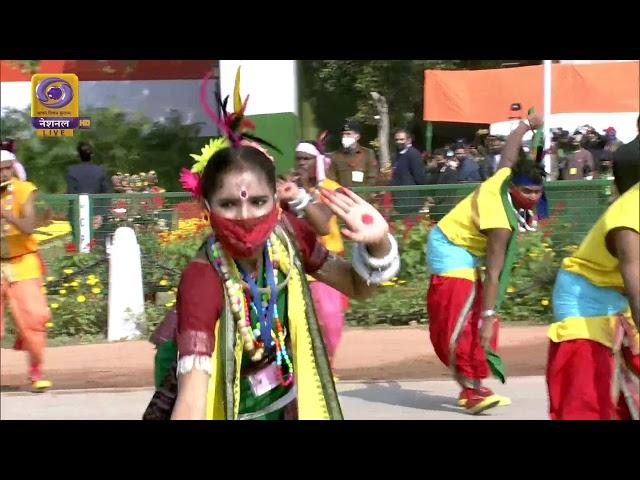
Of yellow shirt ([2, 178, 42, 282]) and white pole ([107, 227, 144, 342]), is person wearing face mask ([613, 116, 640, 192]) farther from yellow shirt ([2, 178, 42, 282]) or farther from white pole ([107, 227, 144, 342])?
white pole ([107, 227, 144, 342])

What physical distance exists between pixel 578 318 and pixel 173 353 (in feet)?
4.70

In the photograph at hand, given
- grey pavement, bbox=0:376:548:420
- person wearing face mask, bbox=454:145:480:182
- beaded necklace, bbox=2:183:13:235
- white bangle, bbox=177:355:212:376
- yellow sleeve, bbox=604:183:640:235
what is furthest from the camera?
person wearing face mask, bbox=454:145:480:182

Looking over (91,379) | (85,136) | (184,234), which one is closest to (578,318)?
(91,379)

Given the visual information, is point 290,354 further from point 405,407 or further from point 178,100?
point 178,100

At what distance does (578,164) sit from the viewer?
10.8m

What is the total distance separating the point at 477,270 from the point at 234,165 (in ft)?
10.6

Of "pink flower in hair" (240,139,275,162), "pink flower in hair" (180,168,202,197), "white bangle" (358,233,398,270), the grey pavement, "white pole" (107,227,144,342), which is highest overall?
"pink flower in hair" (240,139,275,162)

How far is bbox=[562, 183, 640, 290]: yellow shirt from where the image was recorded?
3664 mm

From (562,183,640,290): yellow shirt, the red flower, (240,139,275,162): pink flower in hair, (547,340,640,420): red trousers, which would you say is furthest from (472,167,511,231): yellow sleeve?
the red flower

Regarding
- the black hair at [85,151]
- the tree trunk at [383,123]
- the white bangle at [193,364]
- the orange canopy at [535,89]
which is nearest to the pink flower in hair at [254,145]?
the white bangle at [193,364]

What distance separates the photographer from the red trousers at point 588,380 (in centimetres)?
398

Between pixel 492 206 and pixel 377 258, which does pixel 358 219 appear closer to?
pixel 377 258

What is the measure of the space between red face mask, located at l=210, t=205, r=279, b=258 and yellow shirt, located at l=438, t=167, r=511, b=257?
2926 mm
